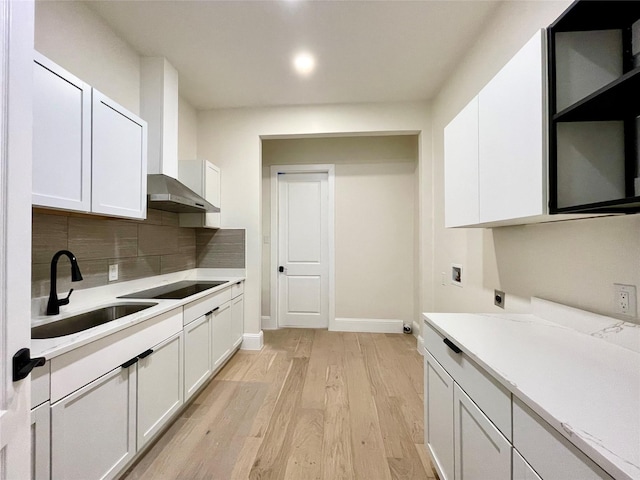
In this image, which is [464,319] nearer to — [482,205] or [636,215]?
[482,205]

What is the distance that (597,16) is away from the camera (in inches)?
38.3

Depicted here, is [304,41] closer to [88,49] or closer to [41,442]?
[88,49]

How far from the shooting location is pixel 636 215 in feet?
3.28

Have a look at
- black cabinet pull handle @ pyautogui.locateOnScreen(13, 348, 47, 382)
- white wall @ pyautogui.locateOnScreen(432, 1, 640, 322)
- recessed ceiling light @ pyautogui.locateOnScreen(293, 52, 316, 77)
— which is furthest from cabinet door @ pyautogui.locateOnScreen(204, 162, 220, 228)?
white wall @ pyautogui.locateOnScreen(432, 1, 640, 322)

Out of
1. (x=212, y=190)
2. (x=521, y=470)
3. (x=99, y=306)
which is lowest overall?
(x=521, y=470)

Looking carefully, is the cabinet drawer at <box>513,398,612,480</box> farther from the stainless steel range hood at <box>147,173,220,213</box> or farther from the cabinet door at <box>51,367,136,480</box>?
the stainless steel range hood at <box>147,173,220,213</box>

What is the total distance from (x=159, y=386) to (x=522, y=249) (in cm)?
236

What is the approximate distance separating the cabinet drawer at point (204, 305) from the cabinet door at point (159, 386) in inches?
6.3

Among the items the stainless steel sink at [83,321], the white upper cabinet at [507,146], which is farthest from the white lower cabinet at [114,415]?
the white upper cabinet at [507,146]

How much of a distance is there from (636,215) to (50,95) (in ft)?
8.35

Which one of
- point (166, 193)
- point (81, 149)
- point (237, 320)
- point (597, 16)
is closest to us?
point (597, 16)

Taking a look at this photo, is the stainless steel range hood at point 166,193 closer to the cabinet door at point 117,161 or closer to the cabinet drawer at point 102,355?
the cabinet door at point 117,161

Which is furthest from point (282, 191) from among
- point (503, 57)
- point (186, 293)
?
point (503, 57)

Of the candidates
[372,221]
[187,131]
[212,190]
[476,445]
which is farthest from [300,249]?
[476,445]
